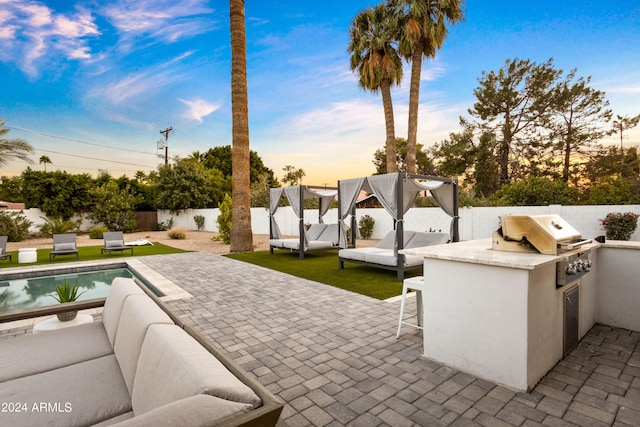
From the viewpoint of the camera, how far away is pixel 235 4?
9805mm

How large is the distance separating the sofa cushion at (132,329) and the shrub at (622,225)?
11694 millimetres

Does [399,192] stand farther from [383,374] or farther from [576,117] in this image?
[576,117]

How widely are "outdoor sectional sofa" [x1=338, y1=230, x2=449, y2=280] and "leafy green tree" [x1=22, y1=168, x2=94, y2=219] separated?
1848 cm

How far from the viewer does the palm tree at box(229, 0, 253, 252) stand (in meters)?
9.91

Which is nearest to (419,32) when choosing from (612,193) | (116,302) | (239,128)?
(239,128)

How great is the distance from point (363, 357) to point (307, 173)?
32671 millimetres

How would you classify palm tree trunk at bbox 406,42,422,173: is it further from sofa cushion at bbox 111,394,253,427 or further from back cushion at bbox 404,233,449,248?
sofa cushion at bbox 111,394,253,427

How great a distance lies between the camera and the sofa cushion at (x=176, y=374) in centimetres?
109

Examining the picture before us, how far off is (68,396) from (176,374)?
0.96m

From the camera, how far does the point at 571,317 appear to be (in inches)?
115

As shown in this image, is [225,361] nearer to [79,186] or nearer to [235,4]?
[235,4]

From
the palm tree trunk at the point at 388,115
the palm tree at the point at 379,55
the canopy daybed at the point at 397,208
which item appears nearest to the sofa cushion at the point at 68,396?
the canopy daybed at the point at 397,208

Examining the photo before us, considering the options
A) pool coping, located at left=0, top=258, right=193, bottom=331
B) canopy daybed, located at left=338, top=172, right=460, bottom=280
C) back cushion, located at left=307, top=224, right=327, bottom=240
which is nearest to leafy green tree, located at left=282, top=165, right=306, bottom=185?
back cushion, located at left=307, top=224, right=327, bottom=240

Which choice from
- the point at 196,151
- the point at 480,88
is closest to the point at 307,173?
the point at 196,151
